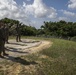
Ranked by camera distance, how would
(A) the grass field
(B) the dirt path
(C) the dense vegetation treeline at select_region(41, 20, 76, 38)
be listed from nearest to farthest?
(A) the grass field
(B) the dirt path
(C) the dense vegetation treeline at select_region(41, 20, 76, 38)

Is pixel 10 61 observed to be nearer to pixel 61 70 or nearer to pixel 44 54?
pixel 61 70

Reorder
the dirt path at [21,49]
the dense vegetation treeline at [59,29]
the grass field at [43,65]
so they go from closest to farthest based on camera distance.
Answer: the grass field at [43,65] → the dirt path at [21,49] → the dense vegetation treeline at [59,29]

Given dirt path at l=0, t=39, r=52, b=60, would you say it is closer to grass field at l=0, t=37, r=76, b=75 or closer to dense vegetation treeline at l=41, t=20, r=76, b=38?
grass field at l=0, t=37, r=76, b=75

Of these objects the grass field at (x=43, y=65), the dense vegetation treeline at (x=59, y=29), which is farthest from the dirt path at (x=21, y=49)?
the dense vegetation treeline at (x=59, y=29)

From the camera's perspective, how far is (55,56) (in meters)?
17.2

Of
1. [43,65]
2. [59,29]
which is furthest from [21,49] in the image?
[59,29]

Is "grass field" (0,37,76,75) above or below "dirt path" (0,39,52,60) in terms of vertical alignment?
below

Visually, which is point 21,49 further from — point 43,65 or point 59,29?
point 59,29

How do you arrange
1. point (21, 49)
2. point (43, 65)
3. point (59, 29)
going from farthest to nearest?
point (59, 29)
point (21, 49)
point (43, 65)

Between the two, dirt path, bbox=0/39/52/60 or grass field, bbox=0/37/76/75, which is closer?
grass field, bbox=0/37/76/75

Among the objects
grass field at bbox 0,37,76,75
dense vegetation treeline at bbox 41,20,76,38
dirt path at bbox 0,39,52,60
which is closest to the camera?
grass field at bbox 0,37,76,75

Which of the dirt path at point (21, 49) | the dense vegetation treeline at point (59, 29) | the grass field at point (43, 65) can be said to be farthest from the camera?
the dense vegetation treeline at point (59, 29)

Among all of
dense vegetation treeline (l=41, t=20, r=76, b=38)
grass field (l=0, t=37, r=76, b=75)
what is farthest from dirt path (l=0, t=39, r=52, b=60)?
dense vegetation treeline (l=41, t=20, r=76, b=38)

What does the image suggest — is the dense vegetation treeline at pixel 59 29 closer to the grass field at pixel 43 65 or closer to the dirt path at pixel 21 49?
the dirt path at pixel 21 49
